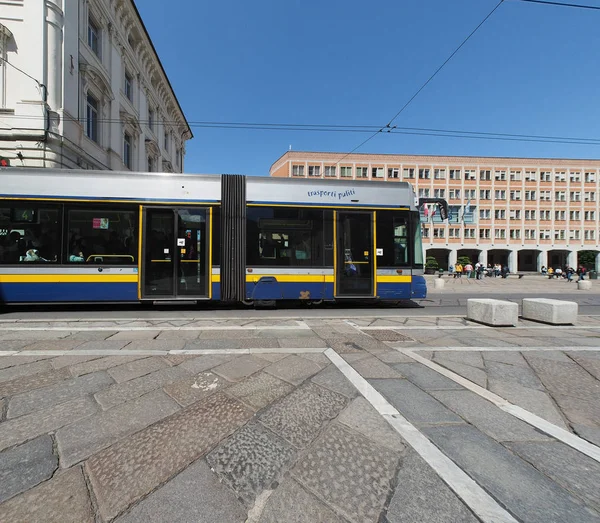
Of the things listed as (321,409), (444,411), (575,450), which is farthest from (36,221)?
(575,450)

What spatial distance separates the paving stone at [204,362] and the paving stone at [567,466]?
3.09m

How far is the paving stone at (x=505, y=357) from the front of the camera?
3.89m

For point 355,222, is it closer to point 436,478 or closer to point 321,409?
point 321,409

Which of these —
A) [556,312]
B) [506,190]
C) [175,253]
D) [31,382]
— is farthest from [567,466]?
[506,190]

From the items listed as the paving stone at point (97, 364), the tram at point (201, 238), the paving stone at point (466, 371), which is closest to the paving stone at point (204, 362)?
the paving stone at point (97, 364)

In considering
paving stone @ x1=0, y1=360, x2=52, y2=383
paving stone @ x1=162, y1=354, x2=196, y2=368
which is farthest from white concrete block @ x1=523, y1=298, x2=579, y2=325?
paving stone @ x1=0, y1=360, x2=52, y2=383

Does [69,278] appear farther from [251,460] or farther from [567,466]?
[567,466]

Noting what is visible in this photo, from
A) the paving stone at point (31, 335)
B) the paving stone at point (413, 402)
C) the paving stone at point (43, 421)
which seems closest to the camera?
the paving stone at point (43, 421)

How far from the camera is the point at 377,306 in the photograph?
335 inches

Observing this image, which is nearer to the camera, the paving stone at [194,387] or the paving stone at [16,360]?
the paving stone at [194,387]

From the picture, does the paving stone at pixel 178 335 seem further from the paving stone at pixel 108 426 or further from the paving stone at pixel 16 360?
the paving stone at pixel 108 426

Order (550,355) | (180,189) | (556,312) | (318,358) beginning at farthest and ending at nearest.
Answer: (180,189)
(556,312)
(550,355)
(318,358)

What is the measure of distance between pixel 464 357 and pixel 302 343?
2386 millimetres

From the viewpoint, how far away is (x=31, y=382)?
3068mm
